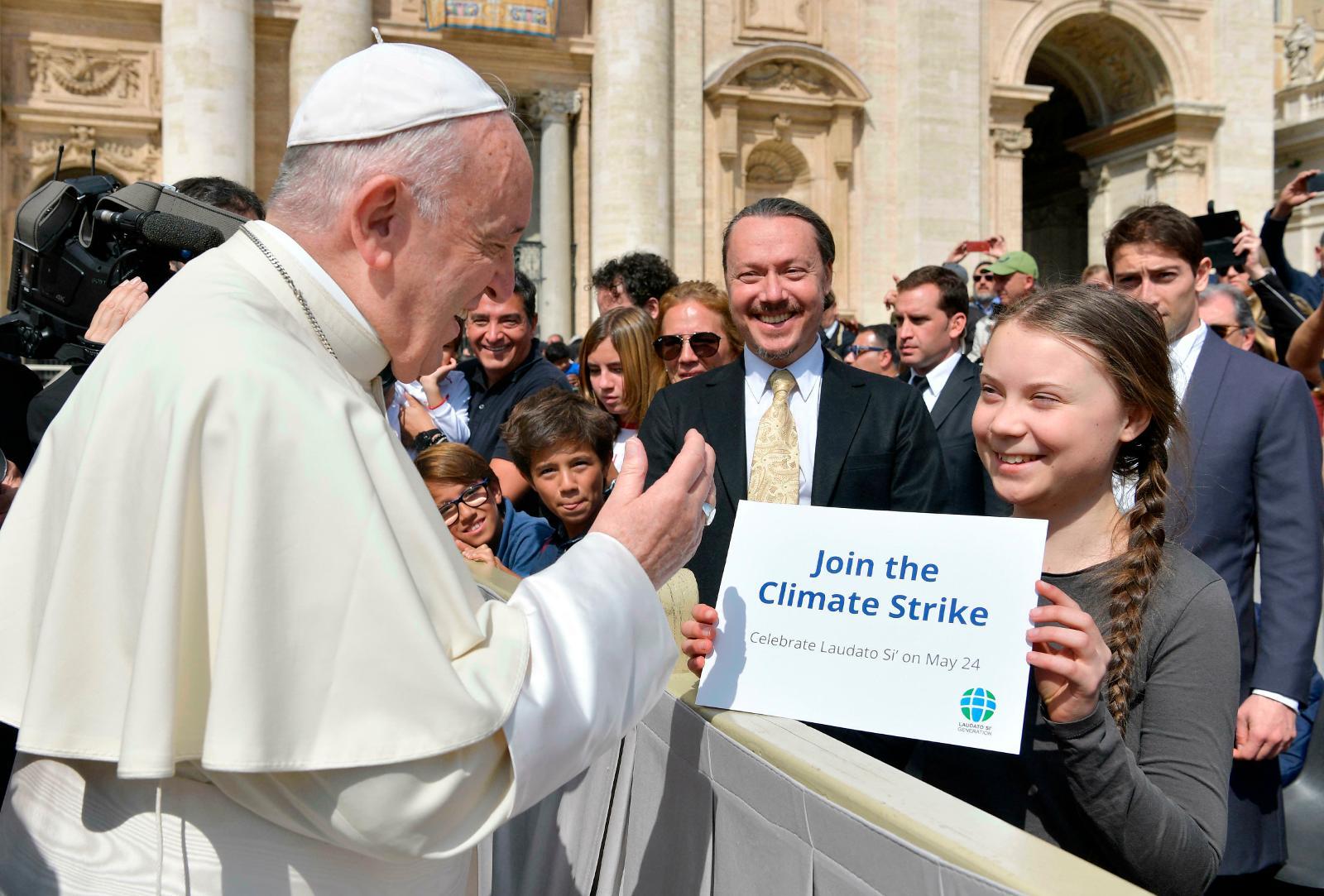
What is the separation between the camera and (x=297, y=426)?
153 cm

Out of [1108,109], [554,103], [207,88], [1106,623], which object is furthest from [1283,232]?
[1108,109]

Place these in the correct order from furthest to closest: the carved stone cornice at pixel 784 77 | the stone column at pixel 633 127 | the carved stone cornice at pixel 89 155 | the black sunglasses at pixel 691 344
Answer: the carved stone cornice at pixel 784 77 → the stone column at pixel 633 127 → the carved stone cornice at pixel 89 155 → the black sunglasses at pixel 691 344

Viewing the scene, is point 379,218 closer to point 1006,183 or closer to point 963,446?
point 963,446

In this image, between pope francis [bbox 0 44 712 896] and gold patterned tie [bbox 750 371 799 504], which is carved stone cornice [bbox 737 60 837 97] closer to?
gold patterned tie [bbox 750 371 799 504]

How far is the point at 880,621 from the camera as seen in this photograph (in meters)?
1.94

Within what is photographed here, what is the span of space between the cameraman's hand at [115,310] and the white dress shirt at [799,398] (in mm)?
1728

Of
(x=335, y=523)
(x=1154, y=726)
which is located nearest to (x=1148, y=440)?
(x=1154, y=726)

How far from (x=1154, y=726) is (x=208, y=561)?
4.93ft

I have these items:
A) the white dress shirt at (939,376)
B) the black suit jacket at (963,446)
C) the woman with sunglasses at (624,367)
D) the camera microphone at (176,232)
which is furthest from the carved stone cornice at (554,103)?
the camera microphone at (176,232)

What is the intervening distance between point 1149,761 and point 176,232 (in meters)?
2.78

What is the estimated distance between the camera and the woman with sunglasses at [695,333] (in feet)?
15.1

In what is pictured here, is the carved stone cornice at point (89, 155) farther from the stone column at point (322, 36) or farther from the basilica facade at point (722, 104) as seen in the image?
the stone column at point (322, 36)

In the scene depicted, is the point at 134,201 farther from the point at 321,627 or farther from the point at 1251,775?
the point at 1251,775

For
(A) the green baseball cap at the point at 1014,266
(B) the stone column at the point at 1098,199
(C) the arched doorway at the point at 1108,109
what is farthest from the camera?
(B) the stone column at the point at 1098,199
